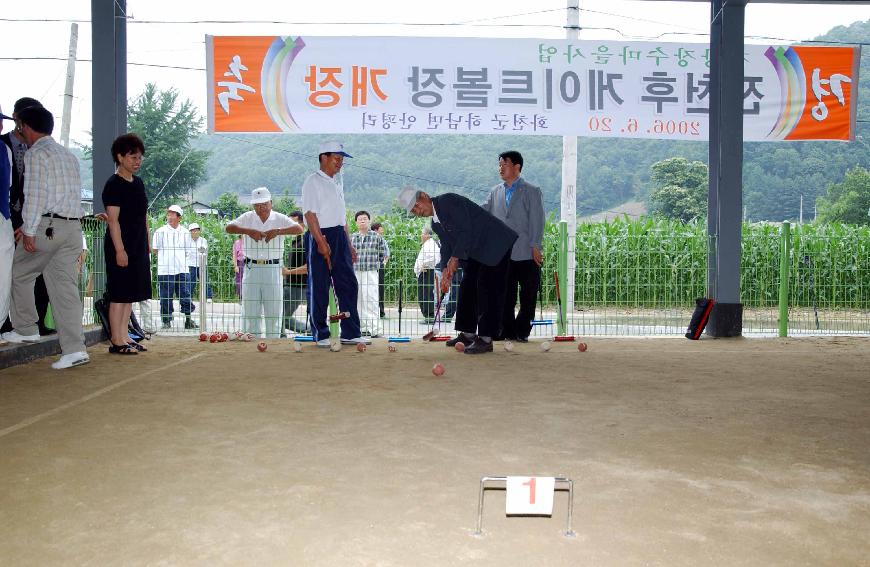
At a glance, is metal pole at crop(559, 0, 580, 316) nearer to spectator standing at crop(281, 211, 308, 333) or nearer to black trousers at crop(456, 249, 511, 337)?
spectator standing at crop(281, 211, 308, 333)

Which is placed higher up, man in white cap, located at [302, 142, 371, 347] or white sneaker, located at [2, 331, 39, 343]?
man in white cap, located at [302, 142, 371, 347]

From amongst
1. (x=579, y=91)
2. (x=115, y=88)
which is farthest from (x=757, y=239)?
(x=115, y=88)

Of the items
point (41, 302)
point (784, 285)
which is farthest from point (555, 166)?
point (41, 302)

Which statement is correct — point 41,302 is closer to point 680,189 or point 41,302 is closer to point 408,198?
point 408,198

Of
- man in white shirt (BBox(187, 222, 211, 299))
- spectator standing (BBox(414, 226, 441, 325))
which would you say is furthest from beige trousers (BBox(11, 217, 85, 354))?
spectator standing (BBox(414, 226, 441, 325))

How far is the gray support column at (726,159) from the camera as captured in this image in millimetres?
8773

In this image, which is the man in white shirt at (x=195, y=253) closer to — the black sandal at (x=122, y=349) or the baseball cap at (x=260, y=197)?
the baseball cap at (x=260, y=197)

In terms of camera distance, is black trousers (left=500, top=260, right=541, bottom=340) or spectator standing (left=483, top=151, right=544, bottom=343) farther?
black trousers (left=500, top=260, right=541, bottom=340)

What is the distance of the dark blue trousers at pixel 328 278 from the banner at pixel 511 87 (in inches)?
73.5

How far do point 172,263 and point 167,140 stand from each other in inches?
1357

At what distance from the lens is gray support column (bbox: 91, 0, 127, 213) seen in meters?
8.30

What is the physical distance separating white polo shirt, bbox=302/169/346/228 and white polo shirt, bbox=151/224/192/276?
10.4 ft

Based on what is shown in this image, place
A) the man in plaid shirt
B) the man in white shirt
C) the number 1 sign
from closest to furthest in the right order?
1. the number 1 sign
2. the man in plaid shirt
3. the man in white shirt

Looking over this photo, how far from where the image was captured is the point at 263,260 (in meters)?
8.24
